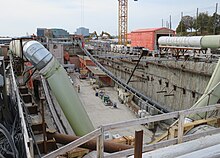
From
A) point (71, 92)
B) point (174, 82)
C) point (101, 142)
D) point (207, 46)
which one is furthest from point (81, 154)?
point (207, 46)

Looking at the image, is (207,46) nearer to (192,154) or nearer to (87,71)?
(192,154)

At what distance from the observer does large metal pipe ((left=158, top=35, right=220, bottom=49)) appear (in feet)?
45.5

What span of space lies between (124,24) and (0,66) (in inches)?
Result: 1742

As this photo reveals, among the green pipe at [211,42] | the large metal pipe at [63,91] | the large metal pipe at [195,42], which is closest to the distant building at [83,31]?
the large metal pipe at [195,42]

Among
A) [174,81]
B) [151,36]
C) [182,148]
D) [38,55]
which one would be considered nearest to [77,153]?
[182,148]

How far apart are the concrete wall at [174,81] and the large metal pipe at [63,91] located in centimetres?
829

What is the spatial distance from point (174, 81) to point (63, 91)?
33.7ft

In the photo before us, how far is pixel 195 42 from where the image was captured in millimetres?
15695

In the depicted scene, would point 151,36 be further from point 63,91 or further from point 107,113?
point 63,91

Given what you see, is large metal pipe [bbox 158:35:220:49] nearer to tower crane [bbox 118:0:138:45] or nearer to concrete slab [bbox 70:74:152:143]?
concrete slab [bbox 70:74:152:143]

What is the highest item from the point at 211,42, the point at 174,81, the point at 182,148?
the point at 211,42

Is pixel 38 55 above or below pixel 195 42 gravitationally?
below

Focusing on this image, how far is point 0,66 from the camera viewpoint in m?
4.89

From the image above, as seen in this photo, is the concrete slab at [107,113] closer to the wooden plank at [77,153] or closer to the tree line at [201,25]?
the wooden plank at [77,153]
